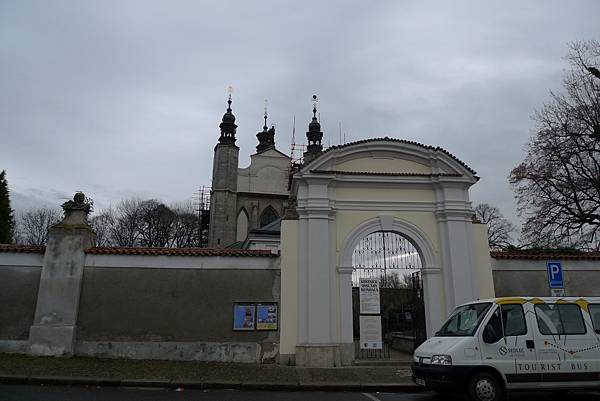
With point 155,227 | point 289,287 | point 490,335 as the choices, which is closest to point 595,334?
point 490,335

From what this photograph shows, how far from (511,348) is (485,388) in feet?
2.97

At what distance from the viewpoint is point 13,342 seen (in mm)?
12133

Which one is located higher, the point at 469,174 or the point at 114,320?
the point at 469,174

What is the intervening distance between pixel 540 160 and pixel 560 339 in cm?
1667

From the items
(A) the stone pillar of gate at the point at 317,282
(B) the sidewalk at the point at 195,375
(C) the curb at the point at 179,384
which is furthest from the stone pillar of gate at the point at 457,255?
(C) the curb at the point at 179,384

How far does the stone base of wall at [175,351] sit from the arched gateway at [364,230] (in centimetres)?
118

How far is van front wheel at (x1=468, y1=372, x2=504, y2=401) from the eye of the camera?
749 cm

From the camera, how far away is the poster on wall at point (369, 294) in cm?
1338

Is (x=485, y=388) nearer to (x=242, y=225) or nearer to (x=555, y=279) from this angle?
(x=555, y=279)

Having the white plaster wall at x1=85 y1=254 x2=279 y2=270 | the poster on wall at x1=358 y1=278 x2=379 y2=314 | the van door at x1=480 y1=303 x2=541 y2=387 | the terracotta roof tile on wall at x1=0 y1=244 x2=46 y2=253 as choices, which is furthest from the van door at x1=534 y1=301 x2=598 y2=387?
the terracotta roof tile on wall at x1=0 y1=244 x2=46 y2=253

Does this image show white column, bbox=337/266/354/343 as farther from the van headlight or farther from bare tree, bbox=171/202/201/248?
bare tree, bbox=171/202/201/248

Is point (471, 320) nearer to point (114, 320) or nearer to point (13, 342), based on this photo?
point (114, 320)

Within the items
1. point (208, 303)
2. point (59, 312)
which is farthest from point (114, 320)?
point (208, 303)

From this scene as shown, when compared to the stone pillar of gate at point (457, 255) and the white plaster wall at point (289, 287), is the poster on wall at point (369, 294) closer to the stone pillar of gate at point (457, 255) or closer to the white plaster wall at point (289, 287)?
the white plaster wall at point (289, 287)
